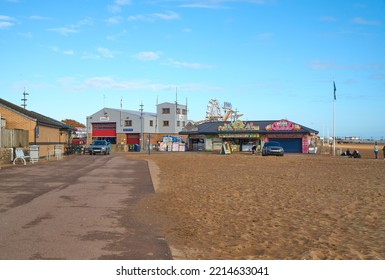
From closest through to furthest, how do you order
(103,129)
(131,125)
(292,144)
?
1. (292,144)
2. (131,125)
3. (103,129)

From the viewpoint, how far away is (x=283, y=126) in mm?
55625

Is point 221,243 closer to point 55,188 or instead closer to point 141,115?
point 55,188

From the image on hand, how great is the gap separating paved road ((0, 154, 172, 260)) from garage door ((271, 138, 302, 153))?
44.0 metres

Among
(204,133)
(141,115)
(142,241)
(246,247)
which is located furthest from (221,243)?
(141,115)

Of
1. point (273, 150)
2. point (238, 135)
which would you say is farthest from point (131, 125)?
point (273, 150)

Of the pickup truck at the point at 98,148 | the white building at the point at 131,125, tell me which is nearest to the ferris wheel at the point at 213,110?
the white building at the point at 131,125

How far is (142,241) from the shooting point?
6965 mm

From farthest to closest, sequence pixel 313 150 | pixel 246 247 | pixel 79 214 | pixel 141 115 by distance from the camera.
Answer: pixel 141 115
pixel 313 150
pixel 79 214
pixel 246 247

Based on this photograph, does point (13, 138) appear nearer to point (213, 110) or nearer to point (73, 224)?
point (73, 224)

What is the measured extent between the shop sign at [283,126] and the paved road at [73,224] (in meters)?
43.6

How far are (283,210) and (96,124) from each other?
73.4 metres

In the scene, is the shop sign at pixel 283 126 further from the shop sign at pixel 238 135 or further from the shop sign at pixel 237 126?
the shop sign at pixel 237 126

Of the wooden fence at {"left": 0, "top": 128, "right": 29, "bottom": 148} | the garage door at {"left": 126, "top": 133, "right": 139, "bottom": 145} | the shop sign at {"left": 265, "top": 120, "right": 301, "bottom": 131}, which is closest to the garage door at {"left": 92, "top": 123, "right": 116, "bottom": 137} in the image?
the garage door at {"left": 126, "top": 133, "right": 139, "bottom": 145}

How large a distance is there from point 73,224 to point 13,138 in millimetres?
19432
